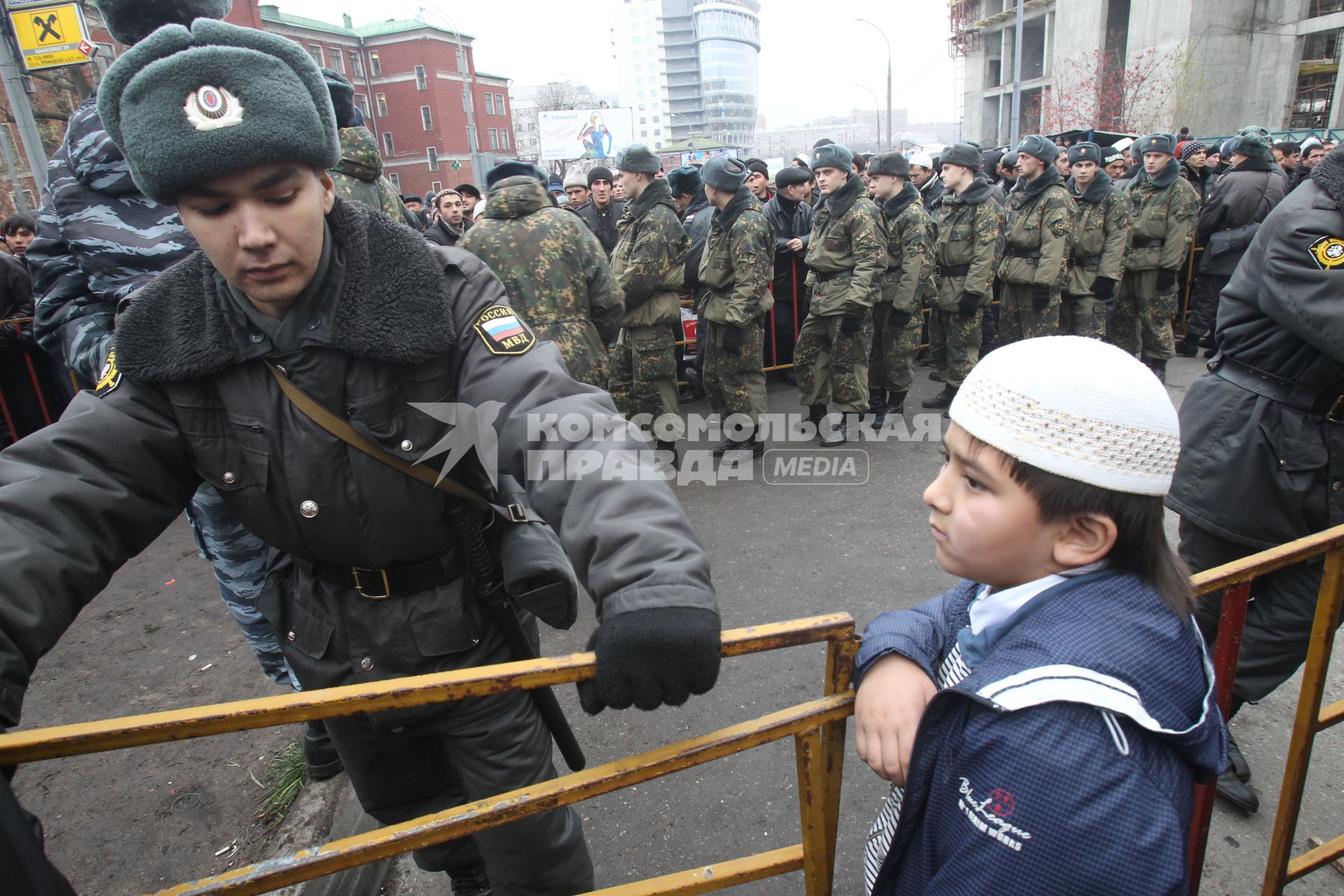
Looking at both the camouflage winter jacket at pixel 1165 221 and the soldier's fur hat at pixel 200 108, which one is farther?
the camouflage winter jacket at pixel 1165 221

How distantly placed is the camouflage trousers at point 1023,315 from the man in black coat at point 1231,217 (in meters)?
2.14

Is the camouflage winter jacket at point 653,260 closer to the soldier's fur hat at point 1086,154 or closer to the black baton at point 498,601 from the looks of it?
the black baton at point 498,601

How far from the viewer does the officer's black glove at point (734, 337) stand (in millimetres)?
5645

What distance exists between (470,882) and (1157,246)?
7667 mm

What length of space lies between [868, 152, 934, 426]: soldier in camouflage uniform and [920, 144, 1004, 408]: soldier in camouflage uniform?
0.32 m

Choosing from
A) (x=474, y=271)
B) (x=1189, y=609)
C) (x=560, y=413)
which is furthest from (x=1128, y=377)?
(x=474, y=271)

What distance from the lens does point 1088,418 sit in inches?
40.0

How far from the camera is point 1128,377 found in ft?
3.41

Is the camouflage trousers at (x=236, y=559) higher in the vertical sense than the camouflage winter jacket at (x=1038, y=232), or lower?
lower

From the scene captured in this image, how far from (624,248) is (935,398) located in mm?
3284

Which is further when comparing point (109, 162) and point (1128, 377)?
point (109, 162)

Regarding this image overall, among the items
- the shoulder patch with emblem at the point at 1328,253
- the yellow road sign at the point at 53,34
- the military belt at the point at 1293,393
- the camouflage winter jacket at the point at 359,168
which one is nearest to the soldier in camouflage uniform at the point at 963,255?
the military belt at the point at 1293,393

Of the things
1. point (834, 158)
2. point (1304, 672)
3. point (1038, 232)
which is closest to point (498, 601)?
point (1304, 672)

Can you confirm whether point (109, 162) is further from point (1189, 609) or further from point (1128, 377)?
point (1189, 609)
